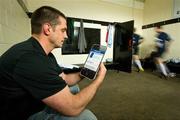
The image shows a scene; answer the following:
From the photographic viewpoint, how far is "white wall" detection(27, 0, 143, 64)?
219 inches

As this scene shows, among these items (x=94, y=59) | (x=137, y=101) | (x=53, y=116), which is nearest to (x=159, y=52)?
(x=137, y=101)

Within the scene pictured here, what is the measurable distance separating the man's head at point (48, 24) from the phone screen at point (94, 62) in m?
0.34

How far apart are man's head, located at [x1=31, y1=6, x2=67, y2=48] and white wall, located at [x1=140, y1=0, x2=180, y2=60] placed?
5.22 m

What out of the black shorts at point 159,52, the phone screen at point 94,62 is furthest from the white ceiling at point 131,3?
the phone screen at point 94,62

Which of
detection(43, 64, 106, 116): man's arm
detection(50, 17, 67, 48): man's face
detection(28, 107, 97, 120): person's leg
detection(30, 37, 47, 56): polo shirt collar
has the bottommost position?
detection(28, 107, 97, 120): person's leg

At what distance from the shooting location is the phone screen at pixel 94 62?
4.18 feet

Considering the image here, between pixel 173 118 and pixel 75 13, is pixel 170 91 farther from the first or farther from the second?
pixel 75 13

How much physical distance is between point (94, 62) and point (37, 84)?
0.53 m

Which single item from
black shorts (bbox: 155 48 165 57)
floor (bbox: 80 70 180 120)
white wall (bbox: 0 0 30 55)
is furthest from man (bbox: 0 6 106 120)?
black shorts (bbox: 155 48 165 57)

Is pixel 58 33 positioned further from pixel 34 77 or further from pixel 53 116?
pixel 53 116

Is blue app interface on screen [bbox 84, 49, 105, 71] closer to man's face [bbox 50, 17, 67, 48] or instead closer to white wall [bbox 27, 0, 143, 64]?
man's face [bbox 50, 17, 67, 48]

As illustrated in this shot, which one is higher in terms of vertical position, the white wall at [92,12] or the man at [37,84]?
the white wall at [92,12]

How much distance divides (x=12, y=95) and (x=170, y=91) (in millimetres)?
3129

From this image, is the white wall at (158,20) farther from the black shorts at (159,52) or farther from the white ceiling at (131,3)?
the black shorts at (159,52)
